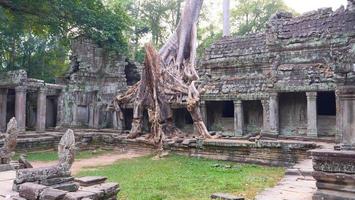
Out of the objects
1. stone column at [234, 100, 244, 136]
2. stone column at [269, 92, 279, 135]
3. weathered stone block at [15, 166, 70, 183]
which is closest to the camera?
weathered stone block at [15, 166, 70, 183]

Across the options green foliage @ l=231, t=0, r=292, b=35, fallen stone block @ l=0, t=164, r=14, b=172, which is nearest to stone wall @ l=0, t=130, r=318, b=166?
fallen stone block @ l=0, t=164, r=14, b=172

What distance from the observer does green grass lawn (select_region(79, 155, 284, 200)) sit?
26.2 feet

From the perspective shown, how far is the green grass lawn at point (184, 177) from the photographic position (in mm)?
7996

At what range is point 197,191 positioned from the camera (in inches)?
318

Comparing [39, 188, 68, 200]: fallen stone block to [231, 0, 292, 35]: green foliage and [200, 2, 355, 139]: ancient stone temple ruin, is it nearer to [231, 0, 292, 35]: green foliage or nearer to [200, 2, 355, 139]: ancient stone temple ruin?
[200, 2, 355, 139]: ancient stone temple ruin

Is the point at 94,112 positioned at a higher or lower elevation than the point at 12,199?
higher

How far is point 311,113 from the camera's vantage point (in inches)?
603

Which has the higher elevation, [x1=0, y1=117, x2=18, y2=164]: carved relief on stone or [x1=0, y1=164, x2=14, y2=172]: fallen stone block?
[x1=0, y1=117, x2=18, y2=164]: carved relief on stone

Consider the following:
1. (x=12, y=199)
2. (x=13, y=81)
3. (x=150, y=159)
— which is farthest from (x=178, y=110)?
(x=12, y=199)

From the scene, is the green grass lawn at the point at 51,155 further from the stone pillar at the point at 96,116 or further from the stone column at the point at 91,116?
the stone column at the point at 91,116

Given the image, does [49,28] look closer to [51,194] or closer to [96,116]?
[96,116]

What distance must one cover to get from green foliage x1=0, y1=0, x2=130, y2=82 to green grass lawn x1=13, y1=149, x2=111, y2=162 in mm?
6702

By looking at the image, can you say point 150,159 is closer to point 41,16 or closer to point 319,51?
point 319,51

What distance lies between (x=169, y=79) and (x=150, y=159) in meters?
4.52
